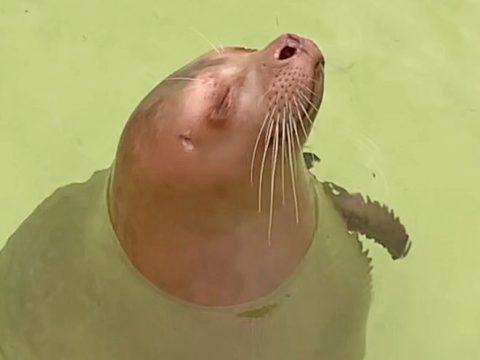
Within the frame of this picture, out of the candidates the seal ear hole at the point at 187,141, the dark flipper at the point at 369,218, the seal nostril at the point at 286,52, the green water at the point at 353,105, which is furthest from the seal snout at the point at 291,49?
the green water at the point at 353,105

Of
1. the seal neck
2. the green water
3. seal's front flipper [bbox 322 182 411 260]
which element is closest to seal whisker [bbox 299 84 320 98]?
the seal neck

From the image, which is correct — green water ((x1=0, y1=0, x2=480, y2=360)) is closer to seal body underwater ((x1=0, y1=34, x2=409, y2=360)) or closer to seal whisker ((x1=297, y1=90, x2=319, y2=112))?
seal body underwater ((x1=0, y1=34, x2=409, y2=360))

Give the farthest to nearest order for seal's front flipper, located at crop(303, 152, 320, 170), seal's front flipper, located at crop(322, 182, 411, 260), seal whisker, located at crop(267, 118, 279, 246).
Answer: seal's front flipper, located at crop(303, 152, 320, 170) → seal's front flipper, located at crop(322, 182, 411, 260) → seal whisker, located at crop(267, 118, 279, 246)

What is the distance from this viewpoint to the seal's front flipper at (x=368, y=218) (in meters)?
1.82

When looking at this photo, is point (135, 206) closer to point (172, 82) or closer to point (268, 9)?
point (172, 82)

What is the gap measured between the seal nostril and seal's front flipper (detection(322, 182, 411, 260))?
0.41 metres

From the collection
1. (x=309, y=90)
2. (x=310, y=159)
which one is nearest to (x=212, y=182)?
(x=309, y=90)

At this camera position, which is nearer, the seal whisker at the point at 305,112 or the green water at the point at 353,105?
the seal whisker at the point at 305,112

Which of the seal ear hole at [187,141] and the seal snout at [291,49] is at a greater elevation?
the seal snout at [291,49]

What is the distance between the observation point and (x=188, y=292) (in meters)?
1.52

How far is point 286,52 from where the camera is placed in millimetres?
1435

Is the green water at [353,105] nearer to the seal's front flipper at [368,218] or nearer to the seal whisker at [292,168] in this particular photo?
the seal's front flipper at [368,218]

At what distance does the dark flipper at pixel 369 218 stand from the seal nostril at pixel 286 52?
40cm

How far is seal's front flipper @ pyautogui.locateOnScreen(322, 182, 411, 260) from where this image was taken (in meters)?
1.82
